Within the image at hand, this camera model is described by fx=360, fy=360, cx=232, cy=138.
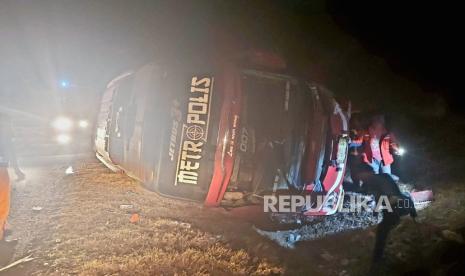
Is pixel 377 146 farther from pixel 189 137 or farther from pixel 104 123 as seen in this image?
pixel 104 123

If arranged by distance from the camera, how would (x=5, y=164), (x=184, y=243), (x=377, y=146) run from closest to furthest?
(x=184, y=243) → (x=5, y=164) → (x=377, y=146)

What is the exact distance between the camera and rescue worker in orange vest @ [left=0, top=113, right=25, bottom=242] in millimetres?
3879

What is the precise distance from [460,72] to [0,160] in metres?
7.00

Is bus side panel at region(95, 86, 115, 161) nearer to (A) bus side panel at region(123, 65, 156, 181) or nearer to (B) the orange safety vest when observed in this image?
(A) bus side panel at region(123, 65, 156, 181)

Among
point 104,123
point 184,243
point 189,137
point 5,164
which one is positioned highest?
point 104,123

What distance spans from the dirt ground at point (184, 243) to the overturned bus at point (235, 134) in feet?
1.73

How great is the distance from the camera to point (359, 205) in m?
4.82

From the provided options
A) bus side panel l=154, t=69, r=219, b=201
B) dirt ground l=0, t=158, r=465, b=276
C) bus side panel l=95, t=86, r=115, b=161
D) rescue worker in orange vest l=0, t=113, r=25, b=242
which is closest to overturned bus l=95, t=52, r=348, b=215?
bus side panel l=154, t=69, r=219, b=201

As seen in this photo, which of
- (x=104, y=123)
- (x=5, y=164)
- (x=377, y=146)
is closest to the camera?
(x=5, y=164)

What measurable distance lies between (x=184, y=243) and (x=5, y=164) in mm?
2231

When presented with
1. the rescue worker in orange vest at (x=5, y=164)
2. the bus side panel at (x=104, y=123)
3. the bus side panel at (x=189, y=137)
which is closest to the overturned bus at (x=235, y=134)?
the bus side panel at (x=189, y=137)

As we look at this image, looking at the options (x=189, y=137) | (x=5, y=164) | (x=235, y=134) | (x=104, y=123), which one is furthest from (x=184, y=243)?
(x=5, y=164)

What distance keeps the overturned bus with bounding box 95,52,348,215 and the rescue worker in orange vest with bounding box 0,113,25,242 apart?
131 cm

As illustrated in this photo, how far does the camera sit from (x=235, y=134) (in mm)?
3447
